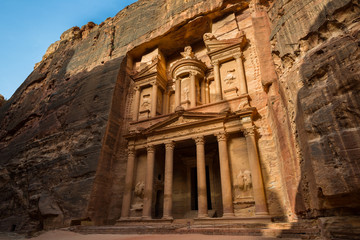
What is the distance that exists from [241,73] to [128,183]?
29.2 ft

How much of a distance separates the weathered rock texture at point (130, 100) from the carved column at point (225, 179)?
159cm

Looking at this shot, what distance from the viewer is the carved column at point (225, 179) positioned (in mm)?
9195

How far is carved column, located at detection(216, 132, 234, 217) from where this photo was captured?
920cm

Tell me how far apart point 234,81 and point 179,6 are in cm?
743

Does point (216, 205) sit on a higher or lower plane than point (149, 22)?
lower

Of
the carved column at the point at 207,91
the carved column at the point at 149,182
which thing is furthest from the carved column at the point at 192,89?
the carved column at the point at 149,182

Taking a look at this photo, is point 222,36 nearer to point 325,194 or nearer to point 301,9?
point 301,9

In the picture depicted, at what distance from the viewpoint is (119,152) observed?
1338cm

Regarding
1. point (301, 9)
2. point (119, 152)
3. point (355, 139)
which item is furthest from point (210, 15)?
point (355, 139)

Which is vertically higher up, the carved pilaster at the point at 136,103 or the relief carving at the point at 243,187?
the carved pilaster at the point at 136,103

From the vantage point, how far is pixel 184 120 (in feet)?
39.5

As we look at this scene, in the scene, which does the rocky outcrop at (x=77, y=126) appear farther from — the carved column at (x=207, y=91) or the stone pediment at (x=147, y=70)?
the carved column at (x=207, y=91)

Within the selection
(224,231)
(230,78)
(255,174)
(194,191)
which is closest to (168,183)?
(194,191)

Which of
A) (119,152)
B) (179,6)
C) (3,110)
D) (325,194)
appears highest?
(179,6)
